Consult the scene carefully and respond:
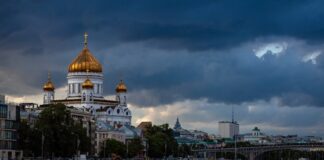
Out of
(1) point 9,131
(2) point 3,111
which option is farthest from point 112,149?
(2) point 3,111

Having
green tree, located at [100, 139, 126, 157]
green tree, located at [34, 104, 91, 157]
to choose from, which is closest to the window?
green tree, located at [34, 104, 91, 157]

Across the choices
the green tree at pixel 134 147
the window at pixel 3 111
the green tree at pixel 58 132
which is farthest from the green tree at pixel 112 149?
the window at pixel 3 111

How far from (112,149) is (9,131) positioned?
42893mm

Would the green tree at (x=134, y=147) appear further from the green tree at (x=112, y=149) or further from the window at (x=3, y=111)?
the window at (x=3, y=111)

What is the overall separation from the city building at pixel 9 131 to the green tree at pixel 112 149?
1537 inches

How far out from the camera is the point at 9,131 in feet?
435

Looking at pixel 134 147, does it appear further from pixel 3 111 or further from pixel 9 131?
pixel 3 111

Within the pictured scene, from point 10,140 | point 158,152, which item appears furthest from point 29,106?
point 10,140

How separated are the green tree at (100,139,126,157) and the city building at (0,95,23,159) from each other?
1537 inches

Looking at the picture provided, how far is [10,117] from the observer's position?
434 ft

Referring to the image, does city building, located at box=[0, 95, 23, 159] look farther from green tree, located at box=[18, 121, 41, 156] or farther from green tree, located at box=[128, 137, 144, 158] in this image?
green tree, located at box=[128, 137, 144, 158]

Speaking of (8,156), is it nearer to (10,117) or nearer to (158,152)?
(10,117)

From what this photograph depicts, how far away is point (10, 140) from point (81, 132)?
55.6 ft

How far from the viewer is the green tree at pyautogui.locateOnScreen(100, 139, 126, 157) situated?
173m
